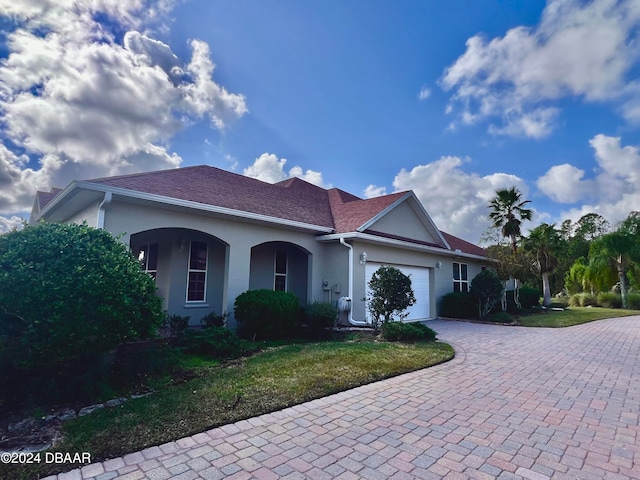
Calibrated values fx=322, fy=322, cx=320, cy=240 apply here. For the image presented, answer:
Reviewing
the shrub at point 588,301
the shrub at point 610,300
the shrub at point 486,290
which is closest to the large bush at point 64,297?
the shrub at point 486,290

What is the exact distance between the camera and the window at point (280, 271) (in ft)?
41.8

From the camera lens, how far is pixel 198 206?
28.7 ft

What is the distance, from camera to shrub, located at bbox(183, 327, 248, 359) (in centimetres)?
705

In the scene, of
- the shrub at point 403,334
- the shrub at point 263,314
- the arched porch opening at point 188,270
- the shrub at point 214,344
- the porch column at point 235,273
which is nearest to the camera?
the shrub at point 214,344

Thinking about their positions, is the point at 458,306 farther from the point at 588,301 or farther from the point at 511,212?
the point at 588,301

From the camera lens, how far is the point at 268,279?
12.4 m

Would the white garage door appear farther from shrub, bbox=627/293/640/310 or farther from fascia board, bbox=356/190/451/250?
shrub, bbox=627/293/640/310

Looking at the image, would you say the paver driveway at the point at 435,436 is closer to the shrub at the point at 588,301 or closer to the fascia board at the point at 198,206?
the fascia board at the point at 198,206

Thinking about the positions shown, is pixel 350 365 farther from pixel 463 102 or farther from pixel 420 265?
pixel 463 102

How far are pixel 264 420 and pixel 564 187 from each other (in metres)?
21.8

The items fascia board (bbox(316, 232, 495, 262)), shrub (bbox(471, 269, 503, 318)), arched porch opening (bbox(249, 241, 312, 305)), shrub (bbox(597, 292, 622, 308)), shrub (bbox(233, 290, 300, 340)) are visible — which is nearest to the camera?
shrub (bbox(233, 290, 300, 340))

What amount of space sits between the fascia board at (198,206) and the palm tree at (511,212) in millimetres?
15681

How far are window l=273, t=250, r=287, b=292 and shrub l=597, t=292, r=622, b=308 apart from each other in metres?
25.7

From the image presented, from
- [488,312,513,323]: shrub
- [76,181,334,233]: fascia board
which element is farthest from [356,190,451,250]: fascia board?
[488,312,513,323]: shrub
